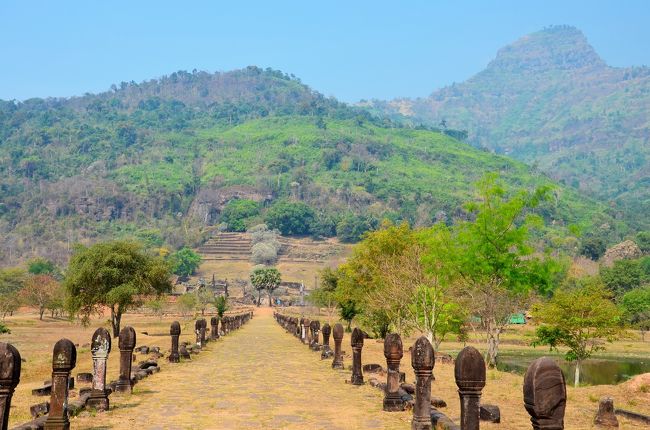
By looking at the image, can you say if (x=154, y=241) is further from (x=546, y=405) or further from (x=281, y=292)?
(x=546, y=405)

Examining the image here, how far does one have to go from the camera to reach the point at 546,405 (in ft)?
23.0

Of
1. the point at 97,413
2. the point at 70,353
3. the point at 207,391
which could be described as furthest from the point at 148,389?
the point at 70,353

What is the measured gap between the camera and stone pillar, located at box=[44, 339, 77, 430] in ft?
37.9

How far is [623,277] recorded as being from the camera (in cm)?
9388

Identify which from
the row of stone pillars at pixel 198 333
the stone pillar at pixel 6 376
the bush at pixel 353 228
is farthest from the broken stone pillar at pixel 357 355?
the bush at pixel 353 228

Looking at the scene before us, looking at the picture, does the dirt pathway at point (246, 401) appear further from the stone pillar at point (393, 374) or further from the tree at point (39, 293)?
the tree at point (39, 293)

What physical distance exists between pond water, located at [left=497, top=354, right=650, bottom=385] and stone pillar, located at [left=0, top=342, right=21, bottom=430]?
29.2m

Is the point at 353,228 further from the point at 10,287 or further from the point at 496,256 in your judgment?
the point at 496,256

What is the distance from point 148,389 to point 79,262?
29.6 metres

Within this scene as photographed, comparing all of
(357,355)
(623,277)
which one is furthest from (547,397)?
(623,277)

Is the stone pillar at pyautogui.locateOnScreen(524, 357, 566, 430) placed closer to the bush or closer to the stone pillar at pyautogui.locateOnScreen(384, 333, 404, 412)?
the stone pillar at pyautogui.locateOnScreen(384, 333, 404, 412)

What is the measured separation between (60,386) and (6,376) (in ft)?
7.81

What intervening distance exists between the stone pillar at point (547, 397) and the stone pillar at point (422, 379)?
5.28 metres

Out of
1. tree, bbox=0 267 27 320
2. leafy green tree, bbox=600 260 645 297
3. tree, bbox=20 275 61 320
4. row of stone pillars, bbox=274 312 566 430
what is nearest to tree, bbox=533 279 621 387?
row of stone pillars, bbox=274 312 566 430
